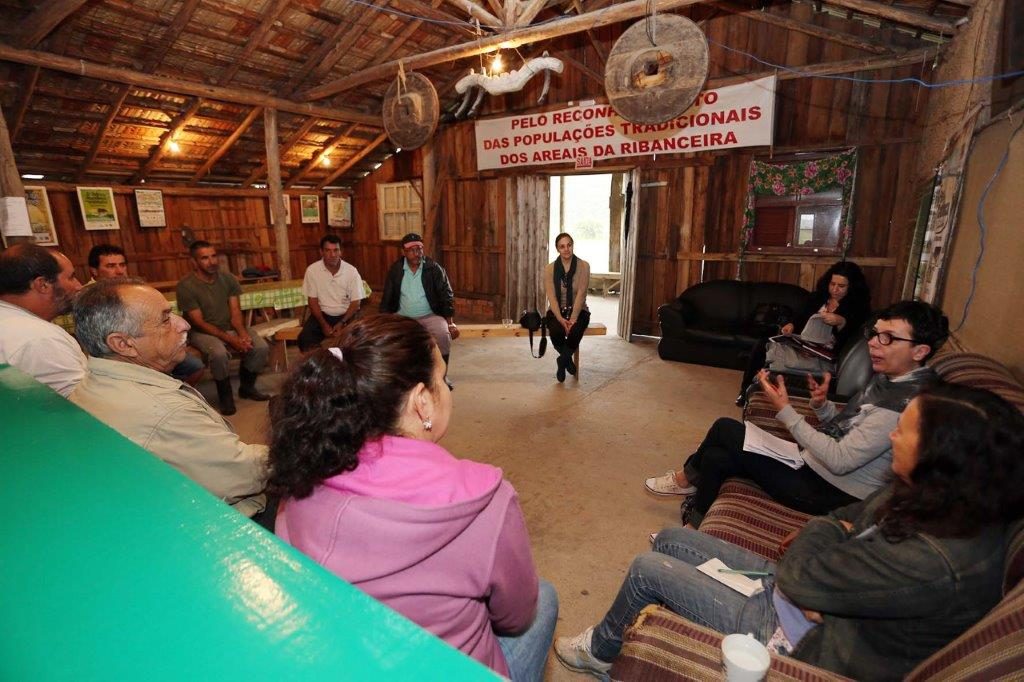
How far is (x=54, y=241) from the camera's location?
6.70 m

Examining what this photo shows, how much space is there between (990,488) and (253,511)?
75.4 inches

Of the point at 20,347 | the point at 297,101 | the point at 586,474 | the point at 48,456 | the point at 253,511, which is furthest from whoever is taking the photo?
the point at 297,101

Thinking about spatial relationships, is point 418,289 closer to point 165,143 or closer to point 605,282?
point 165,143

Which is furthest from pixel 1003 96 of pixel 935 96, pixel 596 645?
pixel 596 645

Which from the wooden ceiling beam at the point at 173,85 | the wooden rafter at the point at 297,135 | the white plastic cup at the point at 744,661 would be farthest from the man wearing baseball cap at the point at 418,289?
the wooden rafter at the point at 297,135

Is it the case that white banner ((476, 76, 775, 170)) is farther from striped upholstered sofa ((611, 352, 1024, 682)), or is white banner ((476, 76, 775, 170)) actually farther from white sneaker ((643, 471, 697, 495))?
striped upholstered sofa ((611, 352, 1024, 682))

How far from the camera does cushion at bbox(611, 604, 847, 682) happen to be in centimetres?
106

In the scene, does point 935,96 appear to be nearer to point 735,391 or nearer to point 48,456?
point 735,391

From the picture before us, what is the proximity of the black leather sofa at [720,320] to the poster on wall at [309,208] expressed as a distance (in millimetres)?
7499

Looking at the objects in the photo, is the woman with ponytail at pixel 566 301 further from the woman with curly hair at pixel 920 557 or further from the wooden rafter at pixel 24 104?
the wooden rafter at pixel 24 104

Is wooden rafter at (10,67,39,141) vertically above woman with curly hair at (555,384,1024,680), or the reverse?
wooden rafter at (10,67,39,141)

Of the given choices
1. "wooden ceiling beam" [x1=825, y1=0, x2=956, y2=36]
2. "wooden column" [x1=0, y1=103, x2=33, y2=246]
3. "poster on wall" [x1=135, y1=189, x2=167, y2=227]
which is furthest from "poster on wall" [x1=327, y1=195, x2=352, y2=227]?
"wooden ceiling beam" [x1=825, y1=0, x2=956, y2=36]

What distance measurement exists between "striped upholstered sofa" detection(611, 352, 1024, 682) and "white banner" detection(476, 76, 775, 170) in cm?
403

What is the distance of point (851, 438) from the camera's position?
1724mm
